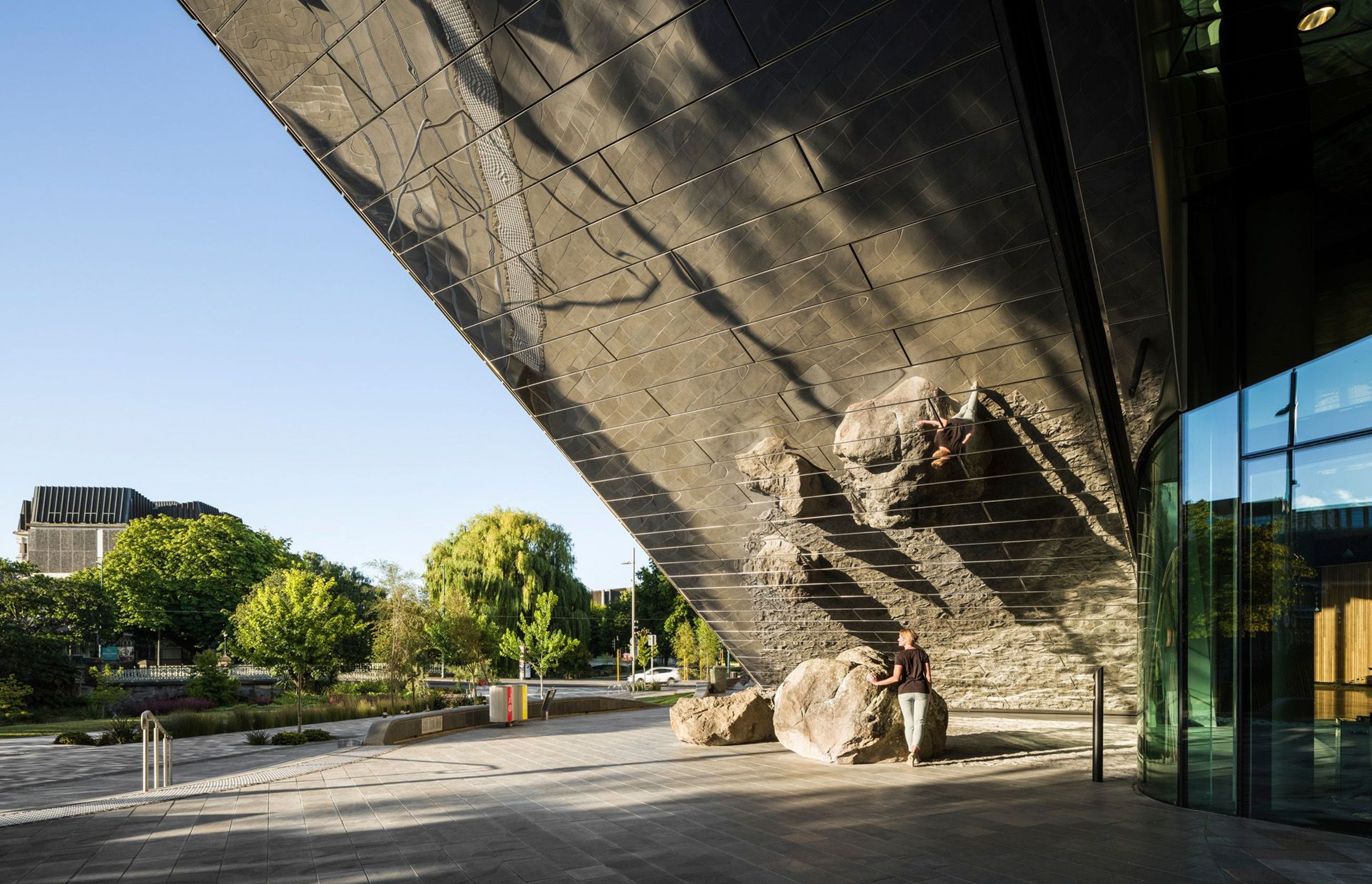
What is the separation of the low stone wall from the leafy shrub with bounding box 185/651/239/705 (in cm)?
1532

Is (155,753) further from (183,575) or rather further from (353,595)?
(353,595)

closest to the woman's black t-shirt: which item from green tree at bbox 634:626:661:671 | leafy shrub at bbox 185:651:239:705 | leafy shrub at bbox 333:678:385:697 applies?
leafy shrub at bbox 333:678:385:697

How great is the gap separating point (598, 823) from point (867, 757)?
14.9ft

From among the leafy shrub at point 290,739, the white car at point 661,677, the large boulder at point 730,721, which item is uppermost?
the large boulder at point 730,721

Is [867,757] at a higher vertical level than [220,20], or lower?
lower

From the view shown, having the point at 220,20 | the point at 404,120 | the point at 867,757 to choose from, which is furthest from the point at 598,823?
the point at 220,20

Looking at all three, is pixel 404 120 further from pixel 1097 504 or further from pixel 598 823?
pixel 1097 504

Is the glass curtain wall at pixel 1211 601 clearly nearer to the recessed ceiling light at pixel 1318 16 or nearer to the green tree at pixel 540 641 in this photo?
the recessed ceiling light at pixel 1318 16

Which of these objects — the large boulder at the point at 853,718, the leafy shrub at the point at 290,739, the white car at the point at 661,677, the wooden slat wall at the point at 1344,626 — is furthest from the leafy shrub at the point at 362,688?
the wooden slat wall at the point at 1344,626

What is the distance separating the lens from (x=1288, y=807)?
6875 mm

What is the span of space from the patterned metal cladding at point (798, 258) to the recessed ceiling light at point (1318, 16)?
1.18m

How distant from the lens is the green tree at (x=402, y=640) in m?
27.1

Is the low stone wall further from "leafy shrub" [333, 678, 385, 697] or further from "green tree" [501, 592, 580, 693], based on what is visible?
"green tree" [501, 592, 580, 693]

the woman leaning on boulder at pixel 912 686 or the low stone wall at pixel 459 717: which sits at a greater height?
the woman leaning on boulder at pixel 912 686
